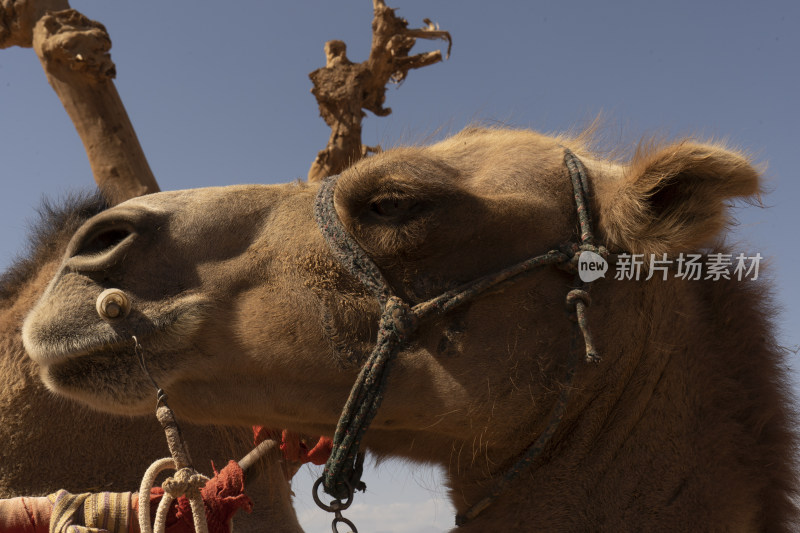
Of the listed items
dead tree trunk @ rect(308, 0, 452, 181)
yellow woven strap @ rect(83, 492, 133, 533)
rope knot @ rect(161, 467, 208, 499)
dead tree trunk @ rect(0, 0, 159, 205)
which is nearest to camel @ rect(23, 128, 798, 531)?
rope knot @ rect(161, 467, 208, 499)

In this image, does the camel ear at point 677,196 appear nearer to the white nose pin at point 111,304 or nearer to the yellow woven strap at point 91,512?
the white nose pin at point 111,304

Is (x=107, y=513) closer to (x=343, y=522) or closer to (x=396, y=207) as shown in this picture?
(x=343, y=522)

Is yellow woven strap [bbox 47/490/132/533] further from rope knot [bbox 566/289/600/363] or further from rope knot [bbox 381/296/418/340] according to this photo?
rope knot [bbox 566/289/600/363]

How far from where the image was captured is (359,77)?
5.89 meters

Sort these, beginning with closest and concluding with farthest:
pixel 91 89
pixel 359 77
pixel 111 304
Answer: pixel 111 304
pixel 91 89
pixel 359 77

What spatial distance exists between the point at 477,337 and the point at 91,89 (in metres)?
4.03

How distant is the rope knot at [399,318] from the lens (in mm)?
2086

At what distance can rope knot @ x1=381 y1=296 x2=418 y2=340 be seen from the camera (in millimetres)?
2086

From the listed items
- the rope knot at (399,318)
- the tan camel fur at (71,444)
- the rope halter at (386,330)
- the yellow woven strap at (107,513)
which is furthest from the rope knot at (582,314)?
the yellow woven strap at (107,513)

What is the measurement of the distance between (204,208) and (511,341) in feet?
3.41

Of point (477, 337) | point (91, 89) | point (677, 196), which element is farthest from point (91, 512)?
point (91, 89)

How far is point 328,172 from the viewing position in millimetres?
5531

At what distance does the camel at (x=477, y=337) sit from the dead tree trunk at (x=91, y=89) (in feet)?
9.85

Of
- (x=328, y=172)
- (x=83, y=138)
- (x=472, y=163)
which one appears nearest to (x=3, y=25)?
(x=83, y=138)
